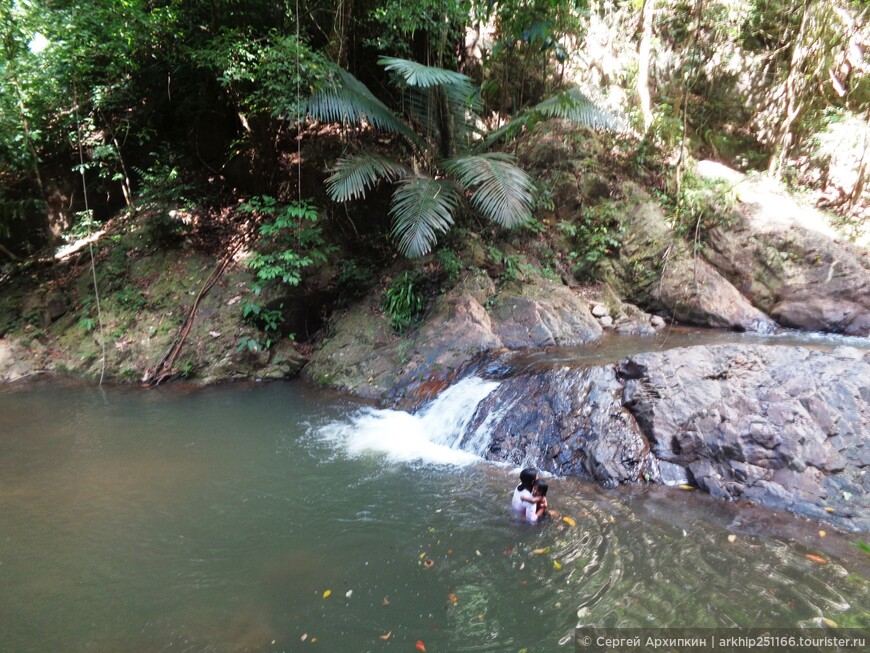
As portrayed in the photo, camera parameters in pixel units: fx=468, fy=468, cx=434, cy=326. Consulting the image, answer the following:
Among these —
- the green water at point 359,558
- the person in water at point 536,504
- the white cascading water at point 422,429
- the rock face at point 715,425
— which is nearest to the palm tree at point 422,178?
the white cascading water at point 422,429

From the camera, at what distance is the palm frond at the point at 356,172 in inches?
246

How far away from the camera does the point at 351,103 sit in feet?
21.1

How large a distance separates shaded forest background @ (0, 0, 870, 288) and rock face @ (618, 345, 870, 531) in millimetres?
2934

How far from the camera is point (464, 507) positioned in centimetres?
381

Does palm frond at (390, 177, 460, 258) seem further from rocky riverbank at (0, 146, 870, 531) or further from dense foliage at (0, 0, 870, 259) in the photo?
rocky riverbank at (0, 146, 870, 531)

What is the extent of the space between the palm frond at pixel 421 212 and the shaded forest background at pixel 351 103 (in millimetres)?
72

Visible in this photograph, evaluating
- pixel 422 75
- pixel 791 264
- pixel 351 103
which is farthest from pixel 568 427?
pixel 791 264

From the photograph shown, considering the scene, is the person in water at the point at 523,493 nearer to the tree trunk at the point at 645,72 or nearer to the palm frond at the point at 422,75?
the palm frond at the point at 422,75

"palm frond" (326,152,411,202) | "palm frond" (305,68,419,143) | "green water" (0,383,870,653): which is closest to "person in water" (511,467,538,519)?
"green water" (0,383,870,653)

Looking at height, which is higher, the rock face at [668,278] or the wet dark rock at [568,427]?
the rock face at [668,278]

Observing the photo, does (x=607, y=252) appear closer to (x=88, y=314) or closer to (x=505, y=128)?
(x=505, y=128)

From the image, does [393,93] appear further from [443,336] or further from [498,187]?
[443,336]

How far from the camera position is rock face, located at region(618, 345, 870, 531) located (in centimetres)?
352

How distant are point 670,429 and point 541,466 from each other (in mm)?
1185
